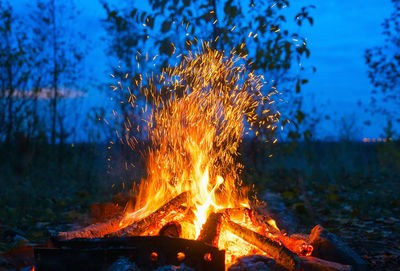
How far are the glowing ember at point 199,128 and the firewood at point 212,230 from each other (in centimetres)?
56

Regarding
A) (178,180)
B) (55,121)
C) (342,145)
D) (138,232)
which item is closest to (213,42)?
(178,180)

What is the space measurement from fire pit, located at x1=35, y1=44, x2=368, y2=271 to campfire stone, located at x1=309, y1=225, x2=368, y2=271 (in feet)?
0.12

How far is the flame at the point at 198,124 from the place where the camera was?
4758 millimetres

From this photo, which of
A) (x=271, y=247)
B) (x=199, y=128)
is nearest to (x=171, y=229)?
(x=271, y=247)

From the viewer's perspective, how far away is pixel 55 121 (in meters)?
11.2

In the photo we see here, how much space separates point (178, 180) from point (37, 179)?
232 inches

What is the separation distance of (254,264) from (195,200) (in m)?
1.17

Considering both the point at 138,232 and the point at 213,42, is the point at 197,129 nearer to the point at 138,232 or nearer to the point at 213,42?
the point at 213,42

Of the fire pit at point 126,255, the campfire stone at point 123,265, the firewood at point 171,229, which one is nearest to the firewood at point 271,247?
the firewood at point 171,229

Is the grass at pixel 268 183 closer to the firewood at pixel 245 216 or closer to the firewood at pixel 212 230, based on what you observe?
the firewood at pixel 245 216

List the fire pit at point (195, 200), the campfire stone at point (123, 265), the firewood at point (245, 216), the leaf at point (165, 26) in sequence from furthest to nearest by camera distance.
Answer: the leaf at point (165, 26) < the firewood at point (245, 216) < the fire pit at point (195, 200) < the campfire stone at point (123, 265)

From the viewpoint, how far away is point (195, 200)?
4.27 metres

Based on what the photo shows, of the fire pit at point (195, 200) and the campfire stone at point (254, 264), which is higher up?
the fire pit at point (195, 200)

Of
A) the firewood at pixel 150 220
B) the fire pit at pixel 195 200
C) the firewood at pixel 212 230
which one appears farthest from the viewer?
the firewood at pixel 150 220
